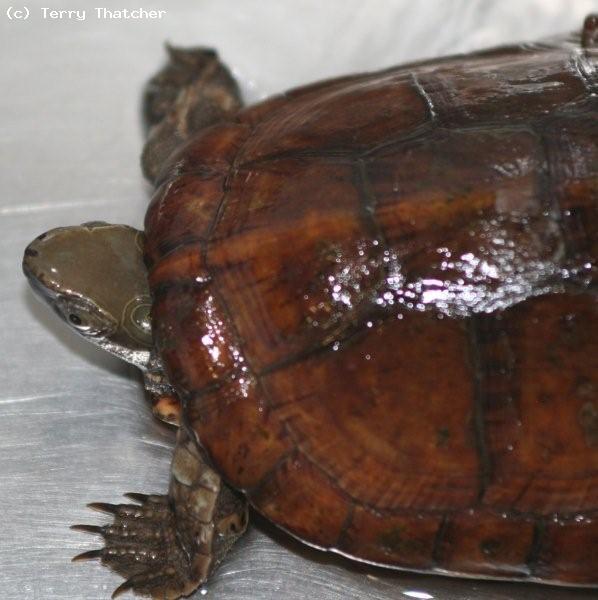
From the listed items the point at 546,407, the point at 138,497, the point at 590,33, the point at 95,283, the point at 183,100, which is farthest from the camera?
the point at 183,100

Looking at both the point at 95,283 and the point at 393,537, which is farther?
the point at 95,283

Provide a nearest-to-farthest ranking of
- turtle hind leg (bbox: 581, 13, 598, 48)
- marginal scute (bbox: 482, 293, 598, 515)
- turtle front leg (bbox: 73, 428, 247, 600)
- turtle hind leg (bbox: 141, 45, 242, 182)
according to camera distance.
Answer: marginal scute (bbox: 482, 293, 598, 515)
turtle front leg (bbox: 73, 428, 247, 600)
turtle hind leg (bbox: 581, 13, 598, 48)
turtle hind leg (bbox: 141, 45, 242, 182)

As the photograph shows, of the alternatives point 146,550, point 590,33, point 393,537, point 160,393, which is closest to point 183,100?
point 160,393

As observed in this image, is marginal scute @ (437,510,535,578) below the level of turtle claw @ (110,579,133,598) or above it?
above

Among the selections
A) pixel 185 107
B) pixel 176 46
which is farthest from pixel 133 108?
pixel 185 107

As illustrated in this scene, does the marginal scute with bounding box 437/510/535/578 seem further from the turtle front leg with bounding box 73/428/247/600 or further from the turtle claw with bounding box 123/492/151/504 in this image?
the turtle claw with bounding box 123/492/151/504

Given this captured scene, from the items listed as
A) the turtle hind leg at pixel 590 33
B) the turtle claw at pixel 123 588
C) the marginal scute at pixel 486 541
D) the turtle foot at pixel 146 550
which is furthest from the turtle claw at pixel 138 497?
the turtle hind leg at pixel 590 33

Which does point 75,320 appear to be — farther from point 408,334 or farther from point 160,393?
point 408,334

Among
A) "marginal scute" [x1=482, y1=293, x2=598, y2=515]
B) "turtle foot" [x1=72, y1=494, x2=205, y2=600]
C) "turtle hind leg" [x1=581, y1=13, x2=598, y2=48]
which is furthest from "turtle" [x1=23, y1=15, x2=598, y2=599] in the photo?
"turtle hind leg" [x1=581, y1=13, x2=598, y2=48]

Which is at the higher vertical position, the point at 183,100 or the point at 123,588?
the point at 183,100
